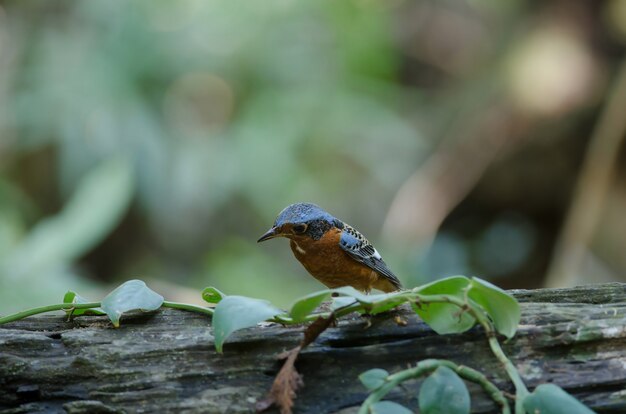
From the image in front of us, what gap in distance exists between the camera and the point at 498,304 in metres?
1.94

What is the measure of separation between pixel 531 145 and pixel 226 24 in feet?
10.3

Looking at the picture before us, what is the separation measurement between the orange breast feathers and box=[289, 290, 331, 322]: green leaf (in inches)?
50.2

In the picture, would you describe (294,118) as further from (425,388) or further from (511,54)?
(425,388)

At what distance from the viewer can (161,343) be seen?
7.36 ft

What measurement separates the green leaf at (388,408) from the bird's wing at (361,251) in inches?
58.6

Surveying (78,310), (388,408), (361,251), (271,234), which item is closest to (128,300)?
(78,310)

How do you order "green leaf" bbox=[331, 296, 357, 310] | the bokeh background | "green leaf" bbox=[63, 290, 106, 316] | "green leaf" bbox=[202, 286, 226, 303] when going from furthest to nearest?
the bokeh background → "green leaf" bbox=[63, 290, 106, 316] → "green leaf" bbox=[202, 286, 226, 303] → "green leaf" bbox=[331, 296, 357, 310]

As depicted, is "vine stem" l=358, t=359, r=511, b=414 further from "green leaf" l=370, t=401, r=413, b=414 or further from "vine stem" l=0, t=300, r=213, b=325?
"vine stem" l=0, t=300, r=213, b=325

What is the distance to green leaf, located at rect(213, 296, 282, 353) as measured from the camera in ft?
6.02

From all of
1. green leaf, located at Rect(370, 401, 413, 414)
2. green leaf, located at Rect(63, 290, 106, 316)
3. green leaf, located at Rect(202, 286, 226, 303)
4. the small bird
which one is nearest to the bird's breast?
the small bird

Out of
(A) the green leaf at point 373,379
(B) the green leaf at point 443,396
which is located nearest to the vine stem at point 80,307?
(A) the green leaf at point 373,379

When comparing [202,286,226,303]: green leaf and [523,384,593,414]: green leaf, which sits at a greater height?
[202,286,226,303]: green leaf

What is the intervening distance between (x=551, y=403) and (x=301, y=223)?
1.55 m

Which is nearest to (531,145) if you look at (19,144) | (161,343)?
(19,144)
